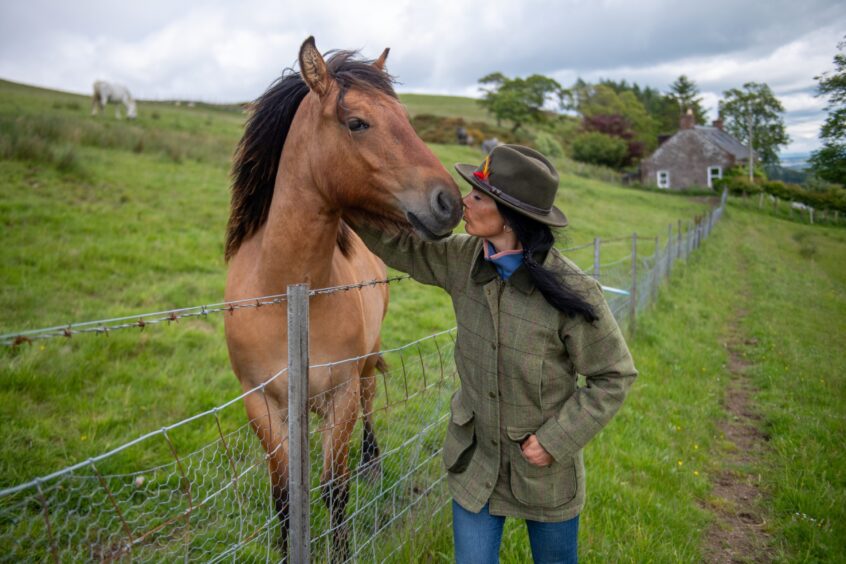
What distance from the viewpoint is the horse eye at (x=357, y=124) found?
2.28 meters

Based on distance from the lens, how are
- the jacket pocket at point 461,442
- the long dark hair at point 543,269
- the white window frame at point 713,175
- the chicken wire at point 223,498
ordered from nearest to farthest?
the long dark hair at point 543,269
the jacket pocket at point 461,442
the chicken wire at point 223,498
the white window frame at point 713,175

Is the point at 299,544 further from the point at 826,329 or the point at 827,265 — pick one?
the point at 827,265

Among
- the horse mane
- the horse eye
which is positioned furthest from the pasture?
the horse mane

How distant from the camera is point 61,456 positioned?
3514mm

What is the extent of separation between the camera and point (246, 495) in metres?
3.43

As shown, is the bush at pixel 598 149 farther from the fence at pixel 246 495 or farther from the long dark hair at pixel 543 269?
the long dark hair at pixel 543 269

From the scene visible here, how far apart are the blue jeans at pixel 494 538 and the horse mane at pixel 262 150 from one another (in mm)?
1877

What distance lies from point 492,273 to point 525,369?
15.7 inches

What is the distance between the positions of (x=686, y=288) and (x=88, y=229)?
11.0 meters

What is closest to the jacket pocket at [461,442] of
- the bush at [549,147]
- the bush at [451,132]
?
the bush at [451,132]

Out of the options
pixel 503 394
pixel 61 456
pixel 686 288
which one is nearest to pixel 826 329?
pixel 686 288

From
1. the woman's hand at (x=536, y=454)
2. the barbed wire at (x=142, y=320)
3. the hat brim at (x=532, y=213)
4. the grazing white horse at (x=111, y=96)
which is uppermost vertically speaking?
the grazing white horse at (x=111, y=96)

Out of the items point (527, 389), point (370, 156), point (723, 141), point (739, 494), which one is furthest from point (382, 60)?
point (723, 141)

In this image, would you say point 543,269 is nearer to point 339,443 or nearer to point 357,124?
point 357,124
